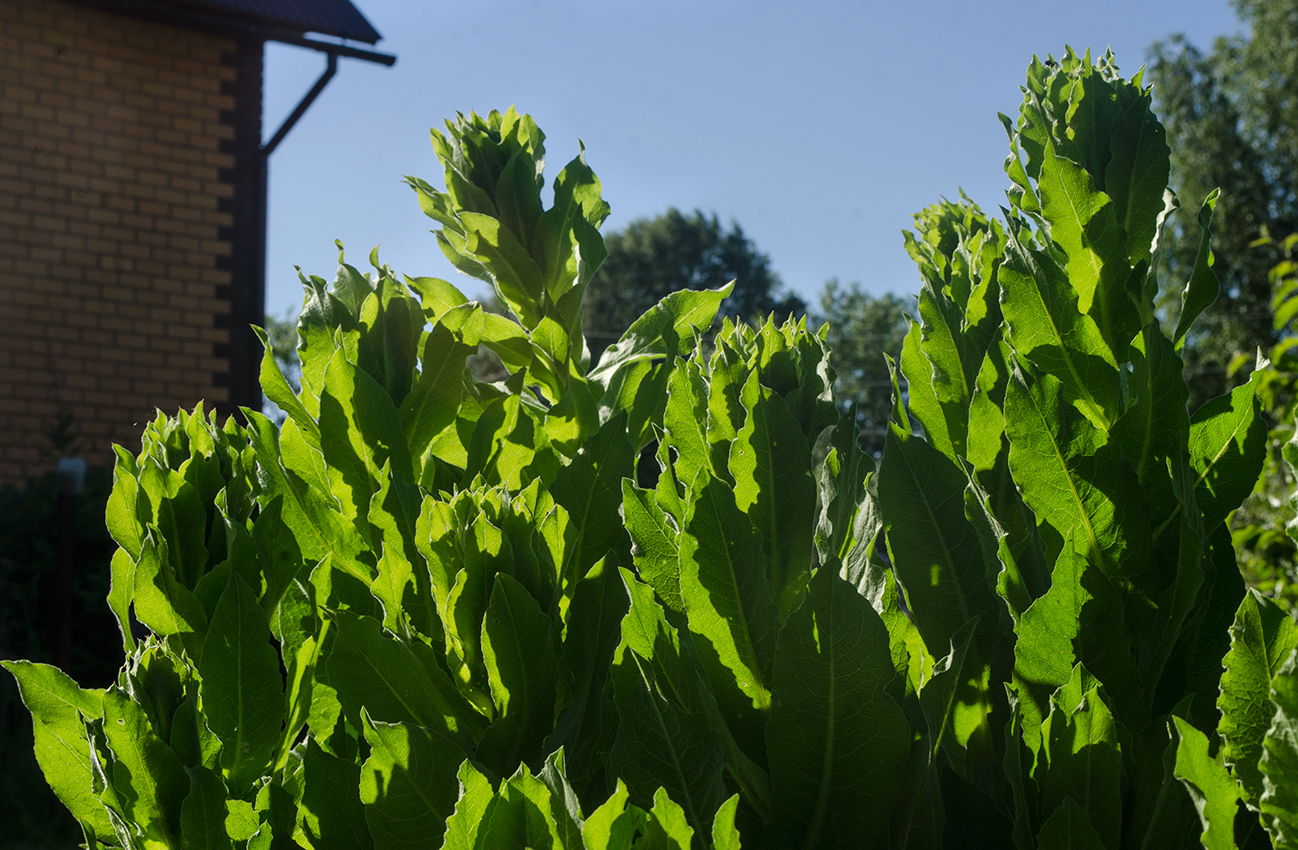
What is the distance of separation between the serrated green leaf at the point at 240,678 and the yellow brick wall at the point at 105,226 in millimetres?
8171

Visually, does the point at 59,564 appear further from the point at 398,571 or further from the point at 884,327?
the point at 884,327

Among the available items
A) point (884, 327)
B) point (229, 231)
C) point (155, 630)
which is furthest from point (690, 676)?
point (884, 327)

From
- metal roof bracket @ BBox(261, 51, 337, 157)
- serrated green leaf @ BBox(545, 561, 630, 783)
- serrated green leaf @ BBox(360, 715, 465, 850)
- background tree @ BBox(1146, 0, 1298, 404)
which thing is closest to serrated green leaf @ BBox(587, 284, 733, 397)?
serrated green leaf @ BBox(545, 561, 630, 783)

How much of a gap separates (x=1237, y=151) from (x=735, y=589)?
37.4 metres

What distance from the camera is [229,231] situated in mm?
9039

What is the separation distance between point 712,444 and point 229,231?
29.9 feet

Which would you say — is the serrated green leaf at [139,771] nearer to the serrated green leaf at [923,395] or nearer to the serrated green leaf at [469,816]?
the serrated green leaf at [469,816]

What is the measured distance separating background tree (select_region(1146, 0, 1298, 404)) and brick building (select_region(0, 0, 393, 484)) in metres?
28.8

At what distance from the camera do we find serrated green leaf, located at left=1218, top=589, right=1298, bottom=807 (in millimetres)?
642

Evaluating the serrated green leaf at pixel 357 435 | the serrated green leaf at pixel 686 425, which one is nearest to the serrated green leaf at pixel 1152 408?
the serrated green leaf at pixel 686 425

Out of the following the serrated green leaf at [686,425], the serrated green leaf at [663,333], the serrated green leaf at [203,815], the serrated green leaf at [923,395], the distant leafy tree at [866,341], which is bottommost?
the serrated green leaf at [203,815]

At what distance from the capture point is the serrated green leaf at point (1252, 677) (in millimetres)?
642

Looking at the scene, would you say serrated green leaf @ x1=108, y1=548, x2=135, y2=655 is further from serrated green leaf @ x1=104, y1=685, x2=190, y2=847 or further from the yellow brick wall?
the yellow brick wall

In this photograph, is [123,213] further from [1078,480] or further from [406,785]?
[1078,480]
